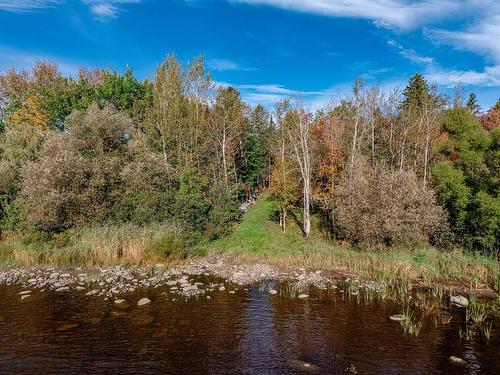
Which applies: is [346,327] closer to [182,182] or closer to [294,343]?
[294,343]

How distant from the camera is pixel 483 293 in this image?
69.6 feet

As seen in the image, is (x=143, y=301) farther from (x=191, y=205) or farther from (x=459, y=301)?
(x=191, y=205)

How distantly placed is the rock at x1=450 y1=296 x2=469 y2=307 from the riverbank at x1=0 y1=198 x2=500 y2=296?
80.7 inches

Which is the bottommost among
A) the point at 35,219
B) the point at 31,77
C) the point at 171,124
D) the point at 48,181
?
the point at 35,219

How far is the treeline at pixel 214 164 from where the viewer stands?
98.3ft

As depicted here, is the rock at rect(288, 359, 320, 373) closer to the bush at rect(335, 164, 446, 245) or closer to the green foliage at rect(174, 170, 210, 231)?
the bush at rect(335, 164, 446, 245)

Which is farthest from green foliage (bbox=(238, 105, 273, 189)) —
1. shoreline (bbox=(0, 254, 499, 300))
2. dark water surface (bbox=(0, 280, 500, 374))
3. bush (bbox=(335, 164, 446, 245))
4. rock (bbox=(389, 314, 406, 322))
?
rock (bbox=(389, 314, 406, 322))

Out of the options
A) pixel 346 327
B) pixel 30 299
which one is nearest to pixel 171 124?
pixel 30 299

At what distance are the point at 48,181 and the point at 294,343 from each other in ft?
90.1

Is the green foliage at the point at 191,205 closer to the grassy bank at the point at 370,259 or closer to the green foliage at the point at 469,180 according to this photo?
the grassy bank at the point at 370,259

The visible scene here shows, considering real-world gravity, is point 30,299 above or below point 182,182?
below

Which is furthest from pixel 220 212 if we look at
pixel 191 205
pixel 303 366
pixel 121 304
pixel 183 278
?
pixel 303 366

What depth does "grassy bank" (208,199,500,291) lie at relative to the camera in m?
23.4

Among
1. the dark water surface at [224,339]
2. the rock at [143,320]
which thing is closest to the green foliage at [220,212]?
the dark water surface at [224,339]
